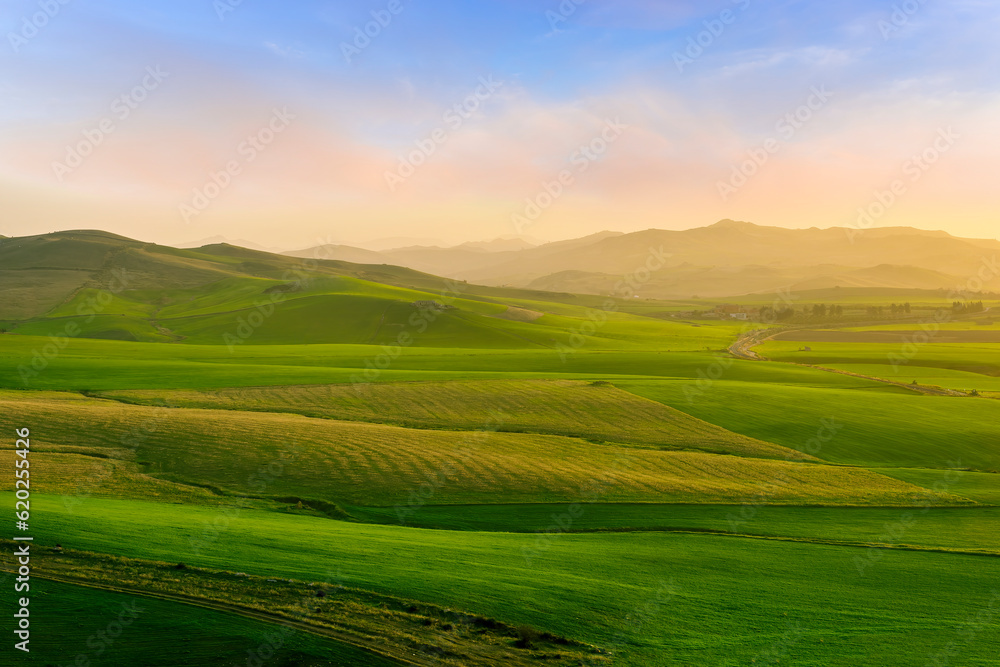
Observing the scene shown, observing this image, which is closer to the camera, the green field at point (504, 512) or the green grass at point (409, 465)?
the green field at point (504, 512)

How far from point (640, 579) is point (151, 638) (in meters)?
14.2

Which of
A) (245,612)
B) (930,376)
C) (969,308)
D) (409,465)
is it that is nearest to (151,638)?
(245,612)

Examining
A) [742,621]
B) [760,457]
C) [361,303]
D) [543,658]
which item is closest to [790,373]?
[760,457]

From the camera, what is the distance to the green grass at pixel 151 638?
1308cm

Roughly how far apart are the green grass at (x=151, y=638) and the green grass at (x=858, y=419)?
38.5 meters

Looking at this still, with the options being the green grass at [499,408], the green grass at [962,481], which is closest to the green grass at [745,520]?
the green grass at [962,481]

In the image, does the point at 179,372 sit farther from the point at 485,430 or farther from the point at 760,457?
the point at 760,457

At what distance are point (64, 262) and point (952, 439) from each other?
216m

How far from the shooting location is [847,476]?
35.8 meters

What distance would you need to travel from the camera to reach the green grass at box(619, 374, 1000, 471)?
42281 mm

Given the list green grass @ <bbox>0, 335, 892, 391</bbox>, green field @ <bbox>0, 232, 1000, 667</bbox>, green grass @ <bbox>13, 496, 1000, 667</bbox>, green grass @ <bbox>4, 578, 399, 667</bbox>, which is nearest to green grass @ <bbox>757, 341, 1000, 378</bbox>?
green field @ <bbox>0, 232, 1000, 667</bbox>

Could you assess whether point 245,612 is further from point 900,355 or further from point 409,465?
point 900,355

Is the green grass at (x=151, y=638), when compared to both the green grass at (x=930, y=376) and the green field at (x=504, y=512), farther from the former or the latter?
the green grass at (x=930, y=376)

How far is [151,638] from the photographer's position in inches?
→ 538
